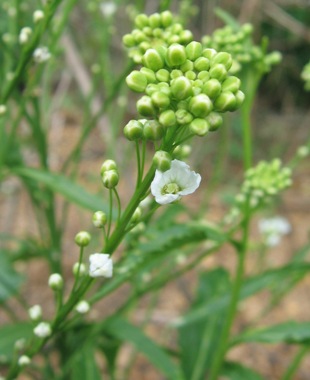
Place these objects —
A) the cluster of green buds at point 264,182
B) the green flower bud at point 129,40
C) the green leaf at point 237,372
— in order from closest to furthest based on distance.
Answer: the green flower bud at point 129,40 < the cluster of green buds at point 264,182 < the green leaf at point 237,372

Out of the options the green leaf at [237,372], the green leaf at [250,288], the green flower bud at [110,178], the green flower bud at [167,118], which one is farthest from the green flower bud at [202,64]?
the green leaf at [237,372]

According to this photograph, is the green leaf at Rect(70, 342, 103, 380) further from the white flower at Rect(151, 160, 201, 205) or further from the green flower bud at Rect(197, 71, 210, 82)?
the green flower bud at Rect(197, 71, 210, 82)

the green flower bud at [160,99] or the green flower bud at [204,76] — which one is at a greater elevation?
the green flower bud at [204,76]

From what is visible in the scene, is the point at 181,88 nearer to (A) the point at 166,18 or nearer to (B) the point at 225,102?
(B) the point at 225,102

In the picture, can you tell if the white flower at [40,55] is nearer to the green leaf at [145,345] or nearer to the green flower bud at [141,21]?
the green flower bud at [141,21]

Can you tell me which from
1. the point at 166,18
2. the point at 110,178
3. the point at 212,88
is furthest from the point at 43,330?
the point at 166,18

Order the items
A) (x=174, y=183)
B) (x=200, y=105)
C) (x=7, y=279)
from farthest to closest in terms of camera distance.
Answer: (x=7, y=279)
(x=174, y=183)
(x=200, y=105)
